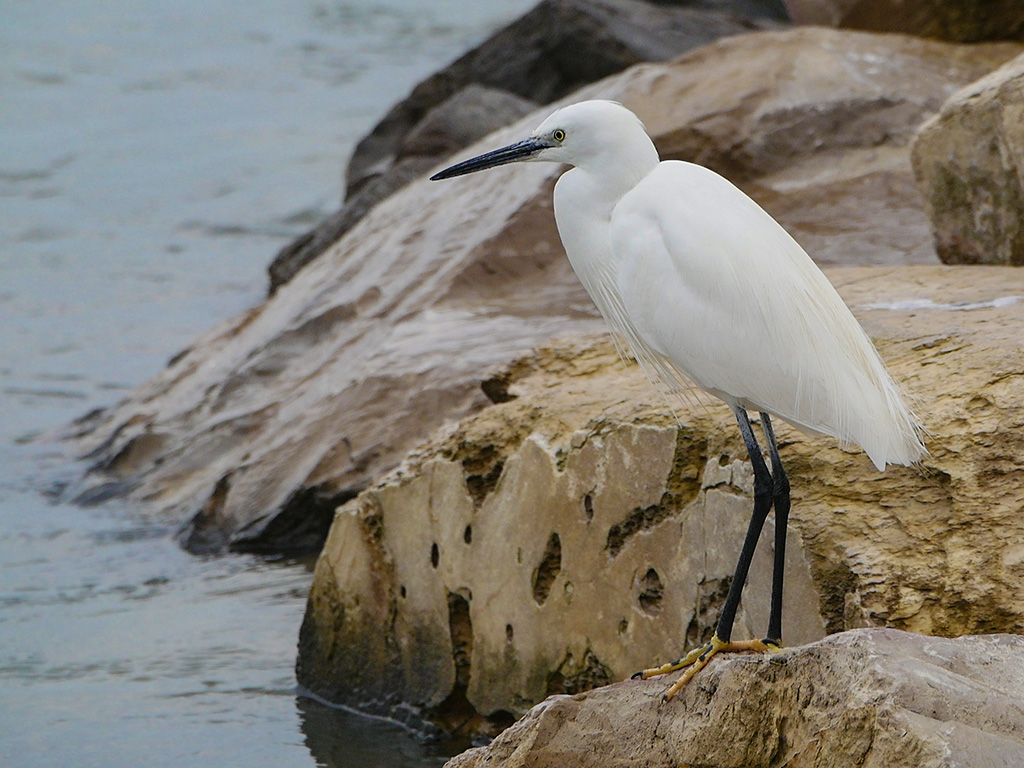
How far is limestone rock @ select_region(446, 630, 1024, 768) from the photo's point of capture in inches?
87.8

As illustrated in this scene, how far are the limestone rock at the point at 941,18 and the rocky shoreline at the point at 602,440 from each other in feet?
0.24

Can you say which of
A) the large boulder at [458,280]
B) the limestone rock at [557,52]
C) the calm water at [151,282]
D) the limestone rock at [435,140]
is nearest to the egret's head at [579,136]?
the calm water at [151,282]

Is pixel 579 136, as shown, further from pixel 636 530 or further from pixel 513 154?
pixel 636 530

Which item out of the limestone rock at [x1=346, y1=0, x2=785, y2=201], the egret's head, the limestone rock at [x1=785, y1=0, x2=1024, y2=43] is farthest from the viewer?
the limestone rock at [x1=346, y1=0, x2=785, y2=201]

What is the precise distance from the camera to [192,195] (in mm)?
17547

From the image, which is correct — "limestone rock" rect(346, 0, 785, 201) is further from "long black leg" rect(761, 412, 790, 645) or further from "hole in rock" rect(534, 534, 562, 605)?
"long black leg" rect(761, 412, 790, 645)

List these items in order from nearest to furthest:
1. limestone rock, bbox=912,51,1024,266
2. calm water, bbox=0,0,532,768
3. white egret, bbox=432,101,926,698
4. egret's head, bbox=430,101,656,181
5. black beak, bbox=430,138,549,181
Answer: white egret, bbox=432,101,926,698
egret's head, bbox=430,101,656,181
black beak, bbox=430,138,549,181
limestone rock, bbox=912,51,1024,266
calm water, bbox=0,0,532,768

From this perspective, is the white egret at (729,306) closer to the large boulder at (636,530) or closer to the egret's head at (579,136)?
the egret's head at (579,136)

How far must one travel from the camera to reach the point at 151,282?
552 inches

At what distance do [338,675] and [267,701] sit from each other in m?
0.32

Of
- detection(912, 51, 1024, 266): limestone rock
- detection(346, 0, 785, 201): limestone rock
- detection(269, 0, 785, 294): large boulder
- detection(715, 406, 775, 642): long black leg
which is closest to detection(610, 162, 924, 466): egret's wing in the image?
detection(715, 406, 775, 642): long black leg

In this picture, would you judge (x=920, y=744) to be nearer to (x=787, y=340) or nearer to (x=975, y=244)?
(x=787, y=340)

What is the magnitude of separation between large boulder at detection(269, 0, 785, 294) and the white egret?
6.56 m

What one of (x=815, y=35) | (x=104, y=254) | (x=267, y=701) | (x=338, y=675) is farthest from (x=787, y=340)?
(x=104, y=254)
